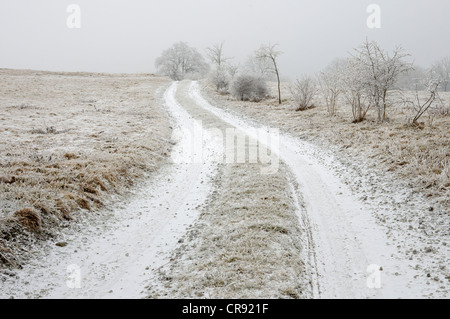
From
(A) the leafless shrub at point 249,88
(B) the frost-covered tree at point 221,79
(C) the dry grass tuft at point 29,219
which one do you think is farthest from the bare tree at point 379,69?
(B) the frost-covered tree at point 221,79

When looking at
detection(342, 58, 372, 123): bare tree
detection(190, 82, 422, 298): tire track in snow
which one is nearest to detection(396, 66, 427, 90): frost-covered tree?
detection(342, 58, 372, 123): bare tree

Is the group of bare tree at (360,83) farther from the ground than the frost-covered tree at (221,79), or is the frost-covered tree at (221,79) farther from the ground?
the frost-covered tree at (221,79)

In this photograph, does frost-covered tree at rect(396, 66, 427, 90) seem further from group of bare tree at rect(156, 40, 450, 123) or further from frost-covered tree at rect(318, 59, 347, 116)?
frost-covered tree at rect(318, 59, 347, 116)

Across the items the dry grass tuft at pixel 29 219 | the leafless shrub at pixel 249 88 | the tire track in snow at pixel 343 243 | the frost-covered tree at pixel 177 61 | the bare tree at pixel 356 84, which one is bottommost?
the tire track in snow at pixel 343 243

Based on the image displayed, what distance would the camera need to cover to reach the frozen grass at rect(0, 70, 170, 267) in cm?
743

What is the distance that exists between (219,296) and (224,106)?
27.3m

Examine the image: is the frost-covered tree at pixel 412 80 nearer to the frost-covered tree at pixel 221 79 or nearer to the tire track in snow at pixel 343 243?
the tire track in snow at pixel 343 243

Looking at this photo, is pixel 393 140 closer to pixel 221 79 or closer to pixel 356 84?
pixel 356 84

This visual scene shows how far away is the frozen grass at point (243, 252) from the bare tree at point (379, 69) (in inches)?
474

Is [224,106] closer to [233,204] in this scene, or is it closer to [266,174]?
[266,174]

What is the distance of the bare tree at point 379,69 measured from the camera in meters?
17.3

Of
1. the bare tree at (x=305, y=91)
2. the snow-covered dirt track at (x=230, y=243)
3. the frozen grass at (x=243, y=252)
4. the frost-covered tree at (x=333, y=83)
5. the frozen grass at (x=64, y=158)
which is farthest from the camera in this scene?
the bare tree at (x=305, y=91)

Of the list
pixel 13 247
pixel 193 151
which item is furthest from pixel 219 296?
pixel 193 151

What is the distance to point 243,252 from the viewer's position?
684 centimetres
